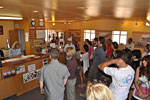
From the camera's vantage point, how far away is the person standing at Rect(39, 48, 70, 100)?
2.40m

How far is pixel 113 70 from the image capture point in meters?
2.16

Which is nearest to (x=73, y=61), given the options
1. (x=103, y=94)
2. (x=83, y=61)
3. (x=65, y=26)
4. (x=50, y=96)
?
(x=50, y=96)

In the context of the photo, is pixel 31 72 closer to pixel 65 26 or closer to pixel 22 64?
pixel 22 64

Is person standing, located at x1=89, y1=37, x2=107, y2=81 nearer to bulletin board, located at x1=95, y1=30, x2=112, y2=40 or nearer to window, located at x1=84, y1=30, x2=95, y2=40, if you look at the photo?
bulletin board, located at x1=95, y1=30, x2=112, y2=40

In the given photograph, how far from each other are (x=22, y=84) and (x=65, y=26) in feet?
32.3

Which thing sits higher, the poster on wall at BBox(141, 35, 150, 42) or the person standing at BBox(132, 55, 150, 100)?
the poster on wall at BBox(141, 35, 150, 42)

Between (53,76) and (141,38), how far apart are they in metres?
8.04

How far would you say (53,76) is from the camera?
242 cm

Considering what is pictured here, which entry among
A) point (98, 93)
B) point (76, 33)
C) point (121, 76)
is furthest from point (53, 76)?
point (76, 33)

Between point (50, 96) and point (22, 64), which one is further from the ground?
point (22, 64)

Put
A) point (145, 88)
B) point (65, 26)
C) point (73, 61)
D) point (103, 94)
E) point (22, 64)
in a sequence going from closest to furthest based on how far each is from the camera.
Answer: point (103, 94) → point (145, 88) → point (73, 61) → point (22, 64) → point (65, 26)

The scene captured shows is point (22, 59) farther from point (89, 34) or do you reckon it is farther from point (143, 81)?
point (89, 34)

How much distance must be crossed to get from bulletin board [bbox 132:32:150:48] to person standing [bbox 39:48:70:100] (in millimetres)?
7740

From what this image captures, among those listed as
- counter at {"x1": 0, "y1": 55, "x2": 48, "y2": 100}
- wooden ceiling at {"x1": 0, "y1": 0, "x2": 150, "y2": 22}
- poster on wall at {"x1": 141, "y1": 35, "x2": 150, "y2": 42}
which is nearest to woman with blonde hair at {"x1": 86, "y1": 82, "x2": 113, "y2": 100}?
wooden ceiling at {"x1": 0, "y1": 0, "x2": 150, "y2": 22}
